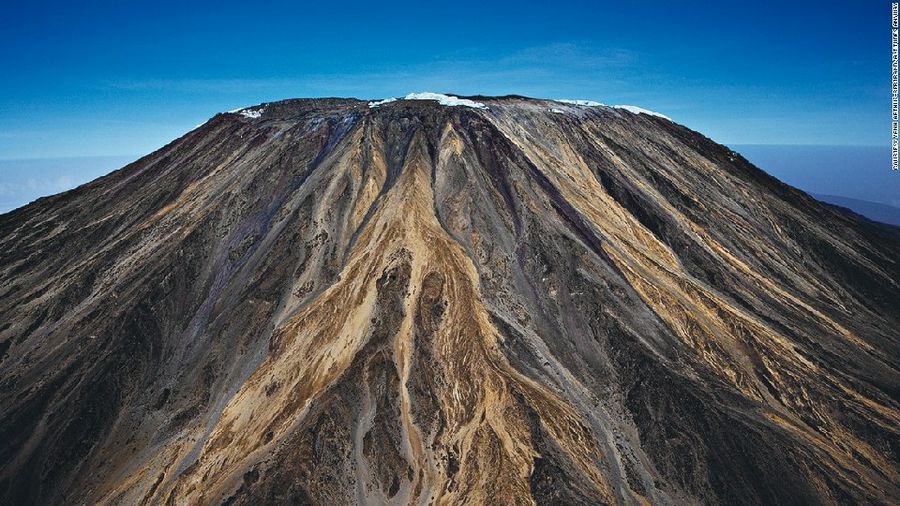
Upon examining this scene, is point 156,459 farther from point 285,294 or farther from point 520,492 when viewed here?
point 520,492

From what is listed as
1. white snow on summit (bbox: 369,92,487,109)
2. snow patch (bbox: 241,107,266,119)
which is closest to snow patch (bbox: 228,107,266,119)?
snow patch (bbox: 241,107,266,119)

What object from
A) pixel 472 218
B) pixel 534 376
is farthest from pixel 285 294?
pixel 534 376

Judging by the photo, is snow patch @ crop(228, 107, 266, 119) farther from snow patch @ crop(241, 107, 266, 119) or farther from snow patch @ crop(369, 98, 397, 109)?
snow patch @ crop(369, 98, 397, 109)

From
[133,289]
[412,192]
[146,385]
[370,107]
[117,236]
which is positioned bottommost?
A: [146,385]

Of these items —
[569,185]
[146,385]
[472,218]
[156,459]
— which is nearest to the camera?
[156,459]

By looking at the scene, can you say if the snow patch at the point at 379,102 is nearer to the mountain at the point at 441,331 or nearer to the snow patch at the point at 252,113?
the mountain at the point at 441,331

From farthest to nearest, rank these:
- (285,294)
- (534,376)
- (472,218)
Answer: (472,218)
(285,294)
(534,376)

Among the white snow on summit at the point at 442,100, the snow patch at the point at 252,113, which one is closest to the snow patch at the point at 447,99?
the white snow on summit at the point at 442,100
